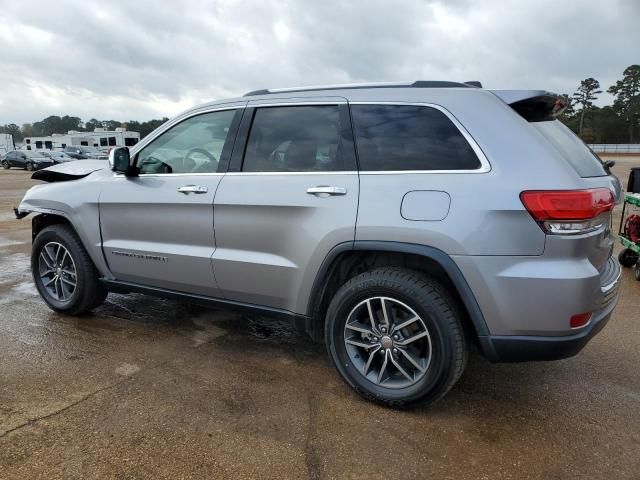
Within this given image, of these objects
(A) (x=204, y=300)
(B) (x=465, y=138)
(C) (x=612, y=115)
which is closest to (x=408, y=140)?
(B) (x=465, y=138)

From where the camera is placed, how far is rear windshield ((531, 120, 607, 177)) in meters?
2.74

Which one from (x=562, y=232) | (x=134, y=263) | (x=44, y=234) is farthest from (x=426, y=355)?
(x=44, y=234)

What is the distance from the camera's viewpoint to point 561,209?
2453 millimetres

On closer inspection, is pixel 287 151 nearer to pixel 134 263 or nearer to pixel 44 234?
pixel 134 263

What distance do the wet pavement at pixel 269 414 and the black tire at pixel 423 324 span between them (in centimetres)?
13

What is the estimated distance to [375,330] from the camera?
2.96 m

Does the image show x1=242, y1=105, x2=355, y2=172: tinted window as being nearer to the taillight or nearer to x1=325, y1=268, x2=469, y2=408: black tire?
x1=325, y1=268, x2=469, y2=408: black tire

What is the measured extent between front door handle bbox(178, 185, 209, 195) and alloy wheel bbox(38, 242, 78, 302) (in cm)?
145

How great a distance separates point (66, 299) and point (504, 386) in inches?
143

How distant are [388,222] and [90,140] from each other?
2329 inches

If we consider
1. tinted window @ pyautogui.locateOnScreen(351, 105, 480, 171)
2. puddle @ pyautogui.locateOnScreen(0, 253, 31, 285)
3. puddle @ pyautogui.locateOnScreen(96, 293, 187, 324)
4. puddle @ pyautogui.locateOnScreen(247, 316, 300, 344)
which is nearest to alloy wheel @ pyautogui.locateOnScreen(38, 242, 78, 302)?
puddle @ pyautogui.locateOnScreen(96, 293, 187, 324)

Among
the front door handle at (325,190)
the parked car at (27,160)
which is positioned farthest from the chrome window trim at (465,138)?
the parked car at (27,160)

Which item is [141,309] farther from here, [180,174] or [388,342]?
[388,342]

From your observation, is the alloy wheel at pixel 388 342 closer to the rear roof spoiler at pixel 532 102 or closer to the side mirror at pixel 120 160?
the rear roof spoiler at pixel 532 102
